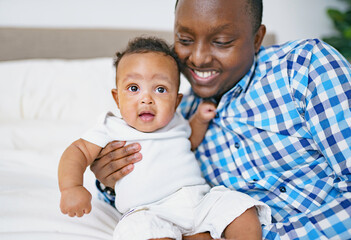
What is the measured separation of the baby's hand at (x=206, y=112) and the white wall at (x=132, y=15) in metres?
1.38

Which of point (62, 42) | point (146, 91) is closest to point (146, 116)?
point (146, 91)

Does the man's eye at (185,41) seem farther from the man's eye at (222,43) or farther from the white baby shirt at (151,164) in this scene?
the white baby shirt at (151,164)

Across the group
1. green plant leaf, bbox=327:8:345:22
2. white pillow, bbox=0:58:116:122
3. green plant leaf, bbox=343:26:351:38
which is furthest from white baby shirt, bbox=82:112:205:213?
green plant leaf, bbox=327:8:345:22

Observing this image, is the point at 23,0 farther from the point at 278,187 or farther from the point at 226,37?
the point at 278,187

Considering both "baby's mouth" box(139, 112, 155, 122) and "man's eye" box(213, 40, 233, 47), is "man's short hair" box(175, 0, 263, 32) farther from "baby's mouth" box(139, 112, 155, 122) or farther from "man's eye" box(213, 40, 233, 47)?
"baby's mouth" box(139, 112, 155, 122)

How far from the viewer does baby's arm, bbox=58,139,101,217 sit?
0.84 meters

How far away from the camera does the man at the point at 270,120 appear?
3.00ft

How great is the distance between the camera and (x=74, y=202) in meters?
0.84

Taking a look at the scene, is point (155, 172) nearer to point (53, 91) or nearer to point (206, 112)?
point (206, 112)

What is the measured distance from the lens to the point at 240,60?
1119 mm

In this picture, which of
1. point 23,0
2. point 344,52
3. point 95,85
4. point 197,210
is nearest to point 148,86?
point 197,210

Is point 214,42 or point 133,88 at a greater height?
point 214,42

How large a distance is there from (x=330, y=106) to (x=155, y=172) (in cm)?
55

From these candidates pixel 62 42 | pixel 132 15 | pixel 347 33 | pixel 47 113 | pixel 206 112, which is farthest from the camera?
pixel 347 33
